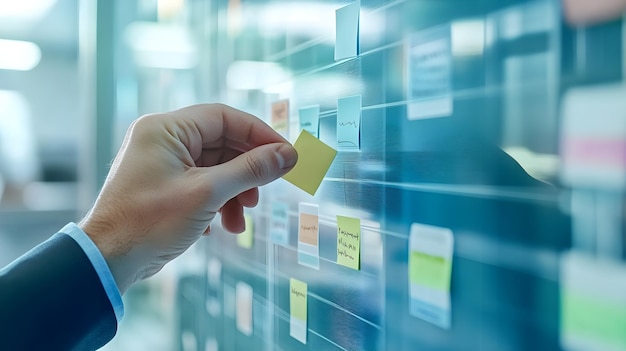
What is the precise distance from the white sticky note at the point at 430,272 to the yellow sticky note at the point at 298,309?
0.30m

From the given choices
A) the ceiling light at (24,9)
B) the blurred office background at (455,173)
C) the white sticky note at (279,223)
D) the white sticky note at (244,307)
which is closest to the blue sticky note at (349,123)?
the blurred office background at (455,173)

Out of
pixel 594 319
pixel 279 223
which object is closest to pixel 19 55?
pixel 279 223

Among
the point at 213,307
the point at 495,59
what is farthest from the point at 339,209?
the point at 213,307

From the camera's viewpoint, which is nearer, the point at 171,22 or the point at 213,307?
the point at 213,307

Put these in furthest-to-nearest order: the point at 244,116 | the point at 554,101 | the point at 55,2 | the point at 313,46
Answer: the point at 55,2
the point at 313,46
the point at 244,116
the point at 554,101

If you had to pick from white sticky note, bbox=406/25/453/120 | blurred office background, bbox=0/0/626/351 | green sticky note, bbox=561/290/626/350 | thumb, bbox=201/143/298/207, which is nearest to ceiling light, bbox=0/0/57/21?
blurred office background, bbox=0/0/626/351

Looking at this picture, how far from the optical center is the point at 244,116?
0.77 metres

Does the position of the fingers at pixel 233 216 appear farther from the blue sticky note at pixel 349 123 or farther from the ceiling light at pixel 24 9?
the ceiling light at pixel 24 9

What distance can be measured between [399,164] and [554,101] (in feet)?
0.77

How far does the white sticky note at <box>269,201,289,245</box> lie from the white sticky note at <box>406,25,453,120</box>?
38cm

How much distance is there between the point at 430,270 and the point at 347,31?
33cm

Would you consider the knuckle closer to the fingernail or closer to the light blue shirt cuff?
the fingernail

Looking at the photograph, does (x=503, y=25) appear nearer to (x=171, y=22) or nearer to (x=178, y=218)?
(x=178, y=218)

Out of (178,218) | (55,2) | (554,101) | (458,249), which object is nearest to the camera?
(554,101)
